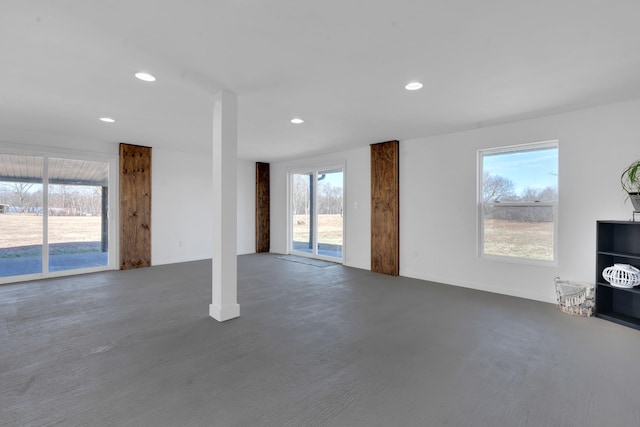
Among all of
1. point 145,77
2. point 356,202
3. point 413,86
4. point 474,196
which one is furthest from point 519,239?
point 145,77

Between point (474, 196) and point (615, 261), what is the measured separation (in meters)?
1.77

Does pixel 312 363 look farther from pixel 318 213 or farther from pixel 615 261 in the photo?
pixel 318 213

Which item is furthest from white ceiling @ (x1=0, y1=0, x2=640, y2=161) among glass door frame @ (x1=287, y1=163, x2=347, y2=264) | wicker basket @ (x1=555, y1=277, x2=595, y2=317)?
glass door frame @ (x1=287, y1=163, x2=347, y2=264)

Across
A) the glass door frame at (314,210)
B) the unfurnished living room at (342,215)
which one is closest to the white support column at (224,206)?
the unfurnished living room at (342,215)

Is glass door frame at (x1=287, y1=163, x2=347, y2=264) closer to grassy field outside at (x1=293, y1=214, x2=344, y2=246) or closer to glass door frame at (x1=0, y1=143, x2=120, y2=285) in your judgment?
grassy field outside at (x1=293, y1=214, x2=344, y2=246)

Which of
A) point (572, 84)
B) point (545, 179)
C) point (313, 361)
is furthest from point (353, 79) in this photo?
point (545, 179)

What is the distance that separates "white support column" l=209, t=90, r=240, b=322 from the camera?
3.31 metres

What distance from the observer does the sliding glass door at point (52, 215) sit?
505cm

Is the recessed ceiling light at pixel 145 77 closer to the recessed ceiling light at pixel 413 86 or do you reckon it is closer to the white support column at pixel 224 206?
the white support column at pixel 224 206

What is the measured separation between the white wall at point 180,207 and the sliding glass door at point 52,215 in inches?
33.8

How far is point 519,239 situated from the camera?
4.39m

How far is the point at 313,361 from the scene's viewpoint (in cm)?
248

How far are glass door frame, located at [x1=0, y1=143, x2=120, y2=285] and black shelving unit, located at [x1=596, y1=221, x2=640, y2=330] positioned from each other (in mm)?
7473

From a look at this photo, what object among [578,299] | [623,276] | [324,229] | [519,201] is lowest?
[578,299]
